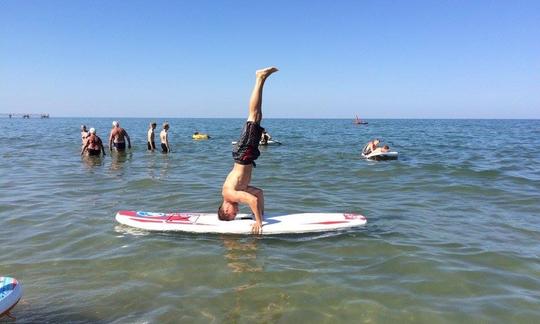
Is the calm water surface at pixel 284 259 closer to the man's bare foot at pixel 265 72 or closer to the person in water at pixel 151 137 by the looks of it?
the man's bare foot at pixel 265 72

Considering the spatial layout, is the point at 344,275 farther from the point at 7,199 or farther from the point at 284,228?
the point at 7,199

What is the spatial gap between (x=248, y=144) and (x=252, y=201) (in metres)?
0.99

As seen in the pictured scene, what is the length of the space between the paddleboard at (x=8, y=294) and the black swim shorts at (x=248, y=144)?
3.86m

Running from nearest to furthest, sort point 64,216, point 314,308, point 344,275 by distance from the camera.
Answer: point 314,308, point 344,275, point 64,216

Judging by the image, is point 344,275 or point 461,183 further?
point 461,183

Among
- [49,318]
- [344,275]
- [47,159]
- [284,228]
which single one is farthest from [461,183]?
[47,159]

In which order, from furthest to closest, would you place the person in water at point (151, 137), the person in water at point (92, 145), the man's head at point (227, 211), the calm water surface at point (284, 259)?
the person in water at point (151, 137)
the person in water at point (92, 145)
the man's head at point (227, 211)
the calm water surface at point (284, 259)

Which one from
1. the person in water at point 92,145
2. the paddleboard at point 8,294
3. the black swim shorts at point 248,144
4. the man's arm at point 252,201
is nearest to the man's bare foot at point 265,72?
the black swim shorts at point 248,144

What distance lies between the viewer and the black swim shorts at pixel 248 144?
7.32 meters

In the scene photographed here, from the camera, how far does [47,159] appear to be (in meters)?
19.8

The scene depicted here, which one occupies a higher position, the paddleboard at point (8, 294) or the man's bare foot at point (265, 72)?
the man's bare foot at point (265, 72)

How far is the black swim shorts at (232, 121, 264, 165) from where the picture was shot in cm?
732

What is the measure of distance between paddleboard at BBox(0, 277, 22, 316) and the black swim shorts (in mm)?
3860

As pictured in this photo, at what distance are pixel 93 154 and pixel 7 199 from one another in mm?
9808
